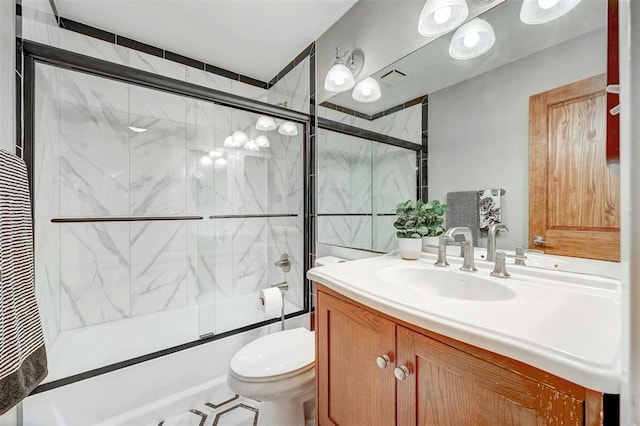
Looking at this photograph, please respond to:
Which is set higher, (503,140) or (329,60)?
(329,60)

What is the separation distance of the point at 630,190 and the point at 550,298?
60 centimetres

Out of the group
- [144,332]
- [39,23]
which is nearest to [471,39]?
[39,23]

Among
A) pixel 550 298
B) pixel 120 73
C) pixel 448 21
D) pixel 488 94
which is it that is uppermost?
pixel 448 21

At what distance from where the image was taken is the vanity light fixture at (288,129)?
2.00m

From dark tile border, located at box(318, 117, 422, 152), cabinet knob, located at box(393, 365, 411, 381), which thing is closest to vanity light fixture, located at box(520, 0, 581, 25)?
dark tile border, located at box(318, 117, 422, 152)

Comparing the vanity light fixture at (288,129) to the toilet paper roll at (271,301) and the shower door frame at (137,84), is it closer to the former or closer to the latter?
the shower door frame at (137,84)

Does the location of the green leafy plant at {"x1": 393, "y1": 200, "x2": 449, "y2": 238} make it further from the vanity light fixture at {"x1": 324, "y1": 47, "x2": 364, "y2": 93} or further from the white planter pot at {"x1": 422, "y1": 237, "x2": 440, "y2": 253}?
the vanity light fixture at {"x1": 324, "y1": 47, "x2": 364, "y2": 93}

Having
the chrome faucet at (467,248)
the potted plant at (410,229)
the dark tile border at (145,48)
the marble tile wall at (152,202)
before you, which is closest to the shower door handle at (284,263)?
the marble tile wall at (152,202)

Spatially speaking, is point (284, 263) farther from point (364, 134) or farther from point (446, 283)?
point (446, 283)

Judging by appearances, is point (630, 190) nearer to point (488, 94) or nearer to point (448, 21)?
point (488, 94)

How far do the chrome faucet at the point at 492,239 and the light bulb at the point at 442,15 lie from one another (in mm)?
846

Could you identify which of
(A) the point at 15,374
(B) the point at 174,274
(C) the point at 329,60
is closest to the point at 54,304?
(B) the point at 174,274

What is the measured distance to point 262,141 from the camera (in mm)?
2285

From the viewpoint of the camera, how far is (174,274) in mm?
2176
